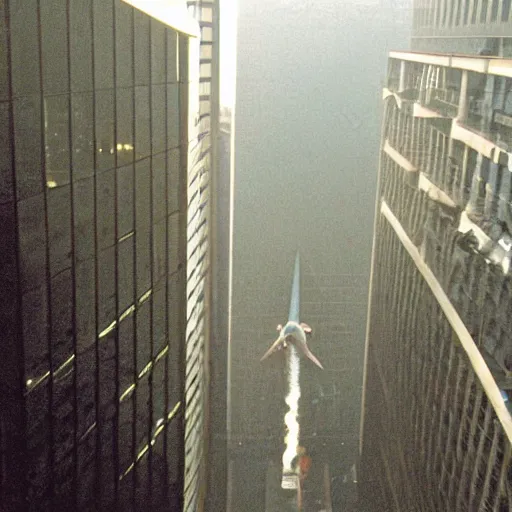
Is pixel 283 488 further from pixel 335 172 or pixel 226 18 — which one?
pixel 226 18

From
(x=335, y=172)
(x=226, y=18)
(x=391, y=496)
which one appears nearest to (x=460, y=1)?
(x=391, y=496)

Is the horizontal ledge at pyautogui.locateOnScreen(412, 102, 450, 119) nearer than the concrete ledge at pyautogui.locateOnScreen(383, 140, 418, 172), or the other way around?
the horizontal ledge at pyautogui.locateOnScreen(412, 102, 450, 119)

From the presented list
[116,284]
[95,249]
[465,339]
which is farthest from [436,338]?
[95,249]

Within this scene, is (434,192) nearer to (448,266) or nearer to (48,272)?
(448,266)

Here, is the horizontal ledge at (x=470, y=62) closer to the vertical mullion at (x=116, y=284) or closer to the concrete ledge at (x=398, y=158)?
the concrete ledge at (x=398, y=158)

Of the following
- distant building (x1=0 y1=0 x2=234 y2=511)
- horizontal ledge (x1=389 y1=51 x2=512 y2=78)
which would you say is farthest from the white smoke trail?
distant building (x1=0 y1=0 x2=234 y2=511)

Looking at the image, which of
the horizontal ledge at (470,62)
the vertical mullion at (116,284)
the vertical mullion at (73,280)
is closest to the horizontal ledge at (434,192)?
the horizontal ledge at (470,62)

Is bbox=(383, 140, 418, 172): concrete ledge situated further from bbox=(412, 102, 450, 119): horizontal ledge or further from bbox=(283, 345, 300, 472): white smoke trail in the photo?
bbox=(283, 345, 300, 472): white smoke trail
